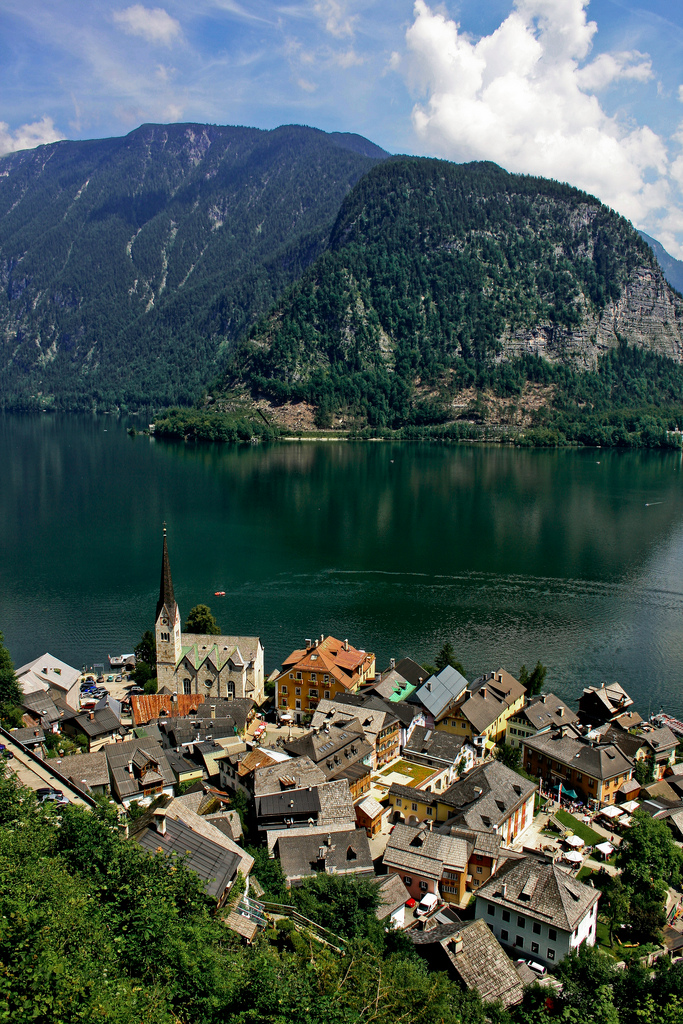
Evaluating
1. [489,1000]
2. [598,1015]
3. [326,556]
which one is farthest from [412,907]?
[326,556]

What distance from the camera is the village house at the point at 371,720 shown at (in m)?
36.4

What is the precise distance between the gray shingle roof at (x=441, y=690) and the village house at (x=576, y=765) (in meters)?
5.14

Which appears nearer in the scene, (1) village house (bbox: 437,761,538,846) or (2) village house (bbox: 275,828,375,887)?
(2) village house (bbox: 275,828,375,887)

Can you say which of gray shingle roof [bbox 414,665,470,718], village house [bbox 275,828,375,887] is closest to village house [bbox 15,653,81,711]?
gray shingle roof [bbox 414,665,470,718]

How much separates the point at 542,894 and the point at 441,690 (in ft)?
61.1

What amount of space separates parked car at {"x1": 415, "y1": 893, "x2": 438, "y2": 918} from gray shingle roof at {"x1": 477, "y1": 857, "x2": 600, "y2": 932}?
164cm

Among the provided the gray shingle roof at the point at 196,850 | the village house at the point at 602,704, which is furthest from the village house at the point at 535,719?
the gray shingle roof at the point at 196,850

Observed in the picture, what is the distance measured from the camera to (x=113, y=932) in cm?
1584

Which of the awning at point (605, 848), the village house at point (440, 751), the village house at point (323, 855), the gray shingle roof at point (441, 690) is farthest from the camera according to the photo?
the gray shingle roof at point (441, 690)

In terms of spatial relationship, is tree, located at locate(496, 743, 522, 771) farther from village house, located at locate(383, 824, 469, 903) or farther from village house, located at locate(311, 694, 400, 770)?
village house, located at locate(383, 824, 469, 903)

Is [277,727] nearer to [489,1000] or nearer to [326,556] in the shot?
[489,1000]

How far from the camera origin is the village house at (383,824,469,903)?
26.4m

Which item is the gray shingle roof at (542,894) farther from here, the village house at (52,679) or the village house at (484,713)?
the village house at (52,679)

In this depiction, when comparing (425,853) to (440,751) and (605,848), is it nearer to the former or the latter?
(605,848)
